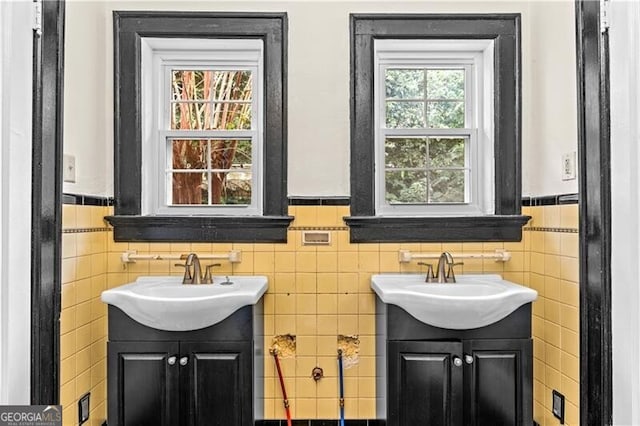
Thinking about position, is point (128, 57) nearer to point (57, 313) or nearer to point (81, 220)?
point (81, 220)

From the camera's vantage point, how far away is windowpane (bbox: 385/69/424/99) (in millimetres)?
2639

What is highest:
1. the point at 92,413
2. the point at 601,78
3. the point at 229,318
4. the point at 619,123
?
the point at 601,78

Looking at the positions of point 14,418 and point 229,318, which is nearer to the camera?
point 14,418

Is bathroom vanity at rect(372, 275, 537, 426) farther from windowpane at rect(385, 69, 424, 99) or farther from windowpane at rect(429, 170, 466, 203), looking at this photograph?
windowpane at rect(385, 69, 424, 99)

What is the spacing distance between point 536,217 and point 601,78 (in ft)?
2.98

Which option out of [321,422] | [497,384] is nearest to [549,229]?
[497,384]

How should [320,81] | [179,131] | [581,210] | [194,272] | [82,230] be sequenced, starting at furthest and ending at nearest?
[179,131]
[320,81]
[194,272]
[82,230]
[581,210]

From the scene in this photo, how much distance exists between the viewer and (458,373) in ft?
6.89

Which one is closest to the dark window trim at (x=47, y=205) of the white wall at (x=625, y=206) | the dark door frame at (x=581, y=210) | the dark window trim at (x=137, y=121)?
the dark door frame at (x=581, y=210)

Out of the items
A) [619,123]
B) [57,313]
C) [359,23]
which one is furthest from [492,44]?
[57,313]

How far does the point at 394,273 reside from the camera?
8.28 feet

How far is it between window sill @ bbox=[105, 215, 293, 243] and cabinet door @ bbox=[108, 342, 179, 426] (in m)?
0.60

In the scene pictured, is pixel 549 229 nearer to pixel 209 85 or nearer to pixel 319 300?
pixel 319 300

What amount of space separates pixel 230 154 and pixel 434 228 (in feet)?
3.69
